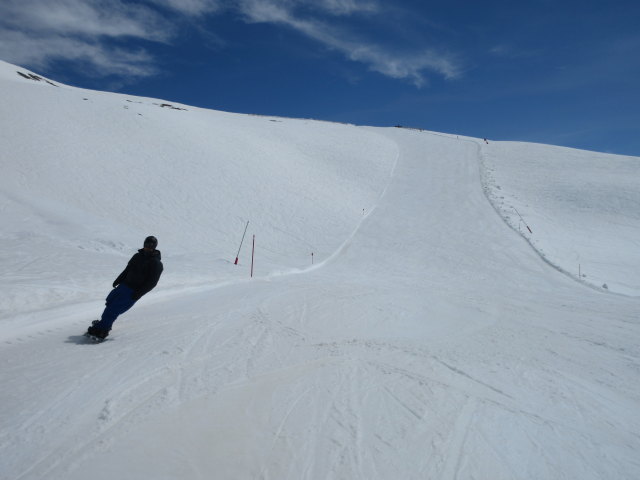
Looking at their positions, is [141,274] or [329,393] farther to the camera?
[141,274]

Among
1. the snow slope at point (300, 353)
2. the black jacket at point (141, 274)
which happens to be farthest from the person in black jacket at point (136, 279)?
the snow slope at point (300, 353)

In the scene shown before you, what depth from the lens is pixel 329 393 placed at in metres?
4.14

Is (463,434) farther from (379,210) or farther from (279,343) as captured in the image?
(379,210)

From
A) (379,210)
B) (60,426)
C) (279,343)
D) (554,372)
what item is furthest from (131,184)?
(554,372)

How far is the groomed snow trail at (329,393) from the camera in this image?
3.03 m

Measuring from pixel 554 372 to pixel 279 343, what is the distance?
3.63 m

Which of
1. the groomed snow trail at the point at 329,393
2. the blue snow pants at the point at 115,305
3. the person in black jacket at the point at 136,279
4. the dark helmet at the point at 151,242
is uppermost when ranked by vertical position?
the dark helmet at the point at 151,242

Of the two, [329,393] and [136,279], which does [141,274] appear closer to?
[136,279]

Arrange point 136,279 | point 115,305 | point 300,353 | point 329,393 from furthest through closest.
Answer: point 136,279 < point 115,305 < point 300,353 < point 329,393

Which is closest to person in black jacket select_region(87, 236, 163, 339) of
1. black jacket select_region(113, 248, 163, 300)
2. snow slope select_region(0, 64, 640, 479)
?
black jacket select_region(113, 248, 163, 300)

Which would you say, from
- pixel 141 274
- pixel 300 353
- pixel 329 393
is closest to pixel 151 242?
pixel 141 274

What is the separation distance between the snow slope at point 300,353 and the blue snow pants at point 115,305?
31 cm

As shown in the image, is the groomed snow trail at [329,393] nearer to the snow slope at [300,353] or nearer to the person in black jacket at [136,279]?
the snow slope at [300,353]

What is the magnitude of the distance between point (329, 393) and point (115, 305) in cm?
331
